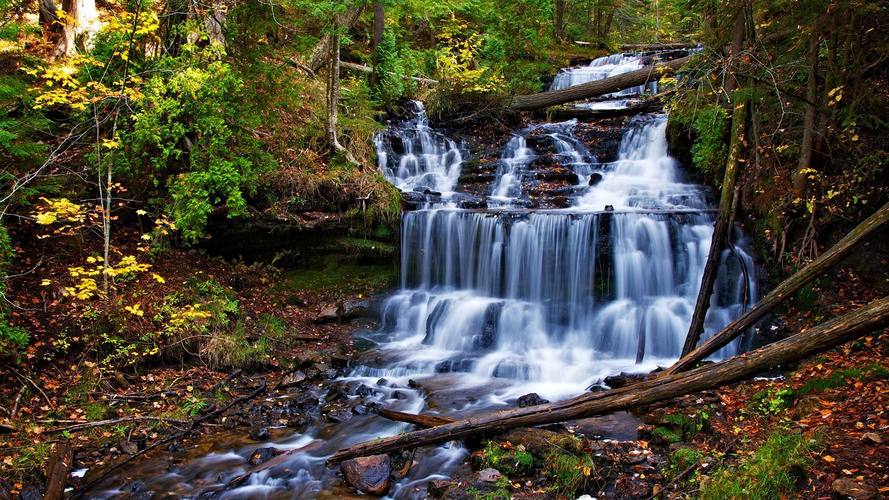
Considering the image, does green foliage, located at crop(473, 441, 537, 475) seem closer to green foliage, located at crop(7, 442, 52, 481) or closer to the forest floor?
the forest floor

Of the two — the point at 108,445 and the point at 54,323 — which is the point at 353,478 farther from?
the point at 54,323

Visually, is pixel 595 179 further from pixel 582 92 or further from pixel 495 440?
pixel 495 440

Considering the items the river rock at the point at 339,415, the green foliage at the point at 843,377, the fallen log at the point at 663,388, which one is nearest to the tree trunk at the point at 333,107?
the river rock at the point at 339,415

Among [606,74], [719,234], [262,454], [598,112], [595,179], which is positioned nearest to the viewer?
[262,454]

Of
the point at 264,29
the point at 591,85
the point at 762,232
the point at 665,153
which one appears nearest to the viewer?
the point at 762,232

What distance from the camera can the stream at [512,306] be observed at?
6148 mm

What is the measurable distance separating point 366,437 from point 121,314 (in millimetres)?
4136

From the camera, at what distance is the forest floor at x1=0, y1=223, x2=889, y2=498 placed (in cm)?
465

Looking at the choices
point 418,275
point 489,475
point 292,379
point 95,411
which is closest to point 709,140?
point 418,275

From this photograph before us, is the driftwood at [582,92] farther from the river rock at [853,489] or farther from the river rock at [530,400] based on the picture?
the river rock at [853,489]

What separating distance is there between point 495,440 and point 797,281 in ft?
12.7

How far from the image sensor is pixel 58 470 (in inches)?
218

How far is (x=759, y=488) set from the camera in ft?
13.8

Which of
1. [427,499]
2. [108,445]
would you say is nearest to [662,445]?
[427,499]
